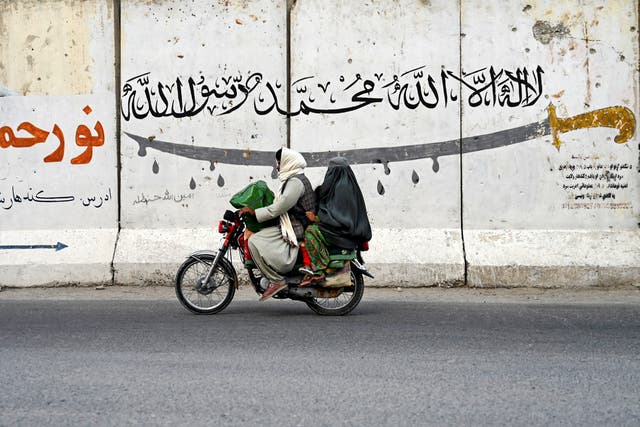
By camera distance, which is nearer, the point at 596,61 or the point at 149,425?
the point at 149,425

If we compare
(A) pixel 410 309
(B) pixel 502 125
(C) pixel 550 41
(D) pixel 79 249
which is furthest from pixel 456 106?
(D) pixel 79 249

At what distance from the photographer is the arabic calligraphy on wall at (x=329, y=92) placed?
10203 mm

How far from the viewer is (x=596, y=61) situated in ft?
33.0

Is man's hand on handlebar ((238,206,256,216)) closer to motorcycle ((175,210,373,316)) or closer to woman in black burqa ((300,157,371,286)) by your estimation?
motorcycle ((175,210,373,316))

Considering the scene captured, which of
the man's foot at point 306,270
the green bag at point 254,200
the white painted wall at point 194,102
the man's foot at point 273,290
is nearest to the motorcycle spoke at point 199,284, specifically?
the man's foot at point 273,290

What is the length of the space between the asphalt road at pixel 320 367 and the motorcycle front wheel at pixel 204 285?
17 cm

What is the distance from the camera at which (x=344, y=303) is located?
25.4 feet

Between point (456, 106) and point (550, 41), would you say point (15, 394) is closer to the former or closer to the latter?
point (456, 106)

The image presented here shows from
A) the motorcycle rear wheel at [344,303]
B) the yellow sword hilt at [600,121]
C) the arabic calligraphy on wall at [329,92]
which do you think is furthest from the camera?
the arabic calligraphy on wall at [329,92]

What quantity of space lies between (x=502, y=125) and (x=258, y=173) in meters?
2.99

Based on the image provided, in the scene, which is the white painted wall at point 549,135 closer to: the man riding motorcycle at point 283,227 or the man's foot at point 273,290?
the man riding motorcycle at point 283,227

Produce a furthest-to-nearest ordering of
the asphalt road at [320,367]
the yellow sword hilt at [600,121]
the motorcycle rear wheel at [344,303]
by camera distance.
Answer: the yellow sword hilt at [600,121] < the motorcycle rear wheel at [344,303] < the asphalt road at [320,367]

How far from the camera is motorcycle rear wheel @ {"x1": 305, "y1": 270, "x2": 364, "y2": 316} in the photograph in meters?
7.64

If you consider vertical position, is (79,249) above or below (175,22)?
below
